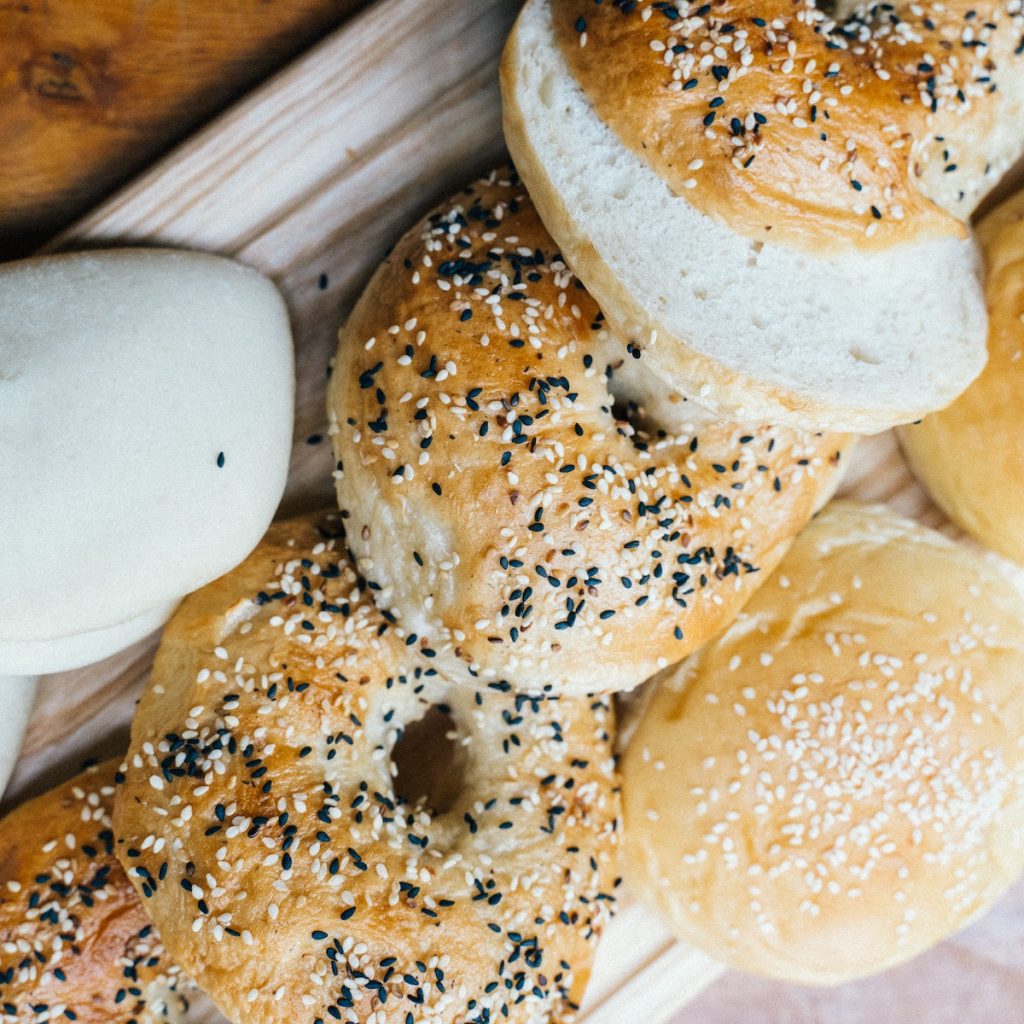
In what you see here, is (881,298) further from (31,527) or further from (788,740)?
(31,527)

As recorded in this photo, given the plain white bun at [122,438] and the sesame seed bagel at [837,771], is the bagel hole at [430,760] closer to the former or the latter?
the sesame seed bagel at [837,771]

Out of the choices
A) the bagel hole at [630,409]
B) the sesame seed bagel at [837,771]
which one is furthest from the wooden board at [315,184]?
the sesame seed bagel at [837,771]

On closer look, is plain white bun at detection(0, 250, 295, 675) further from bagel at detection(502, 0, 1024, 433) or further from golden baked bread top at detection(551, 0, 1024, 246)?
golden baked bread top at detection(551, 0, 1024, 246)

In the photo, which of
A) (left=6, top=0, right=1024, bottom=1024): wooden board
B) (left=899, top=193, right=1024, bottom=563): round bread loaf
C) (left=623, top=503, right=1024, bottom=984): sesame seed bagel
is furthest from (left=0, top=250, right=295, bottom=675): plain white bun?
(left=899, top=193, right=1024, bottom=563): round bread loaf

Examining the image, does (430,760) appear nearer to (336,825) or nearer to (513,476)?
(336,825)

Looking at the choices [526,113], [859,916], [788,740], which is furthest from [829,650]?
[526,113]
